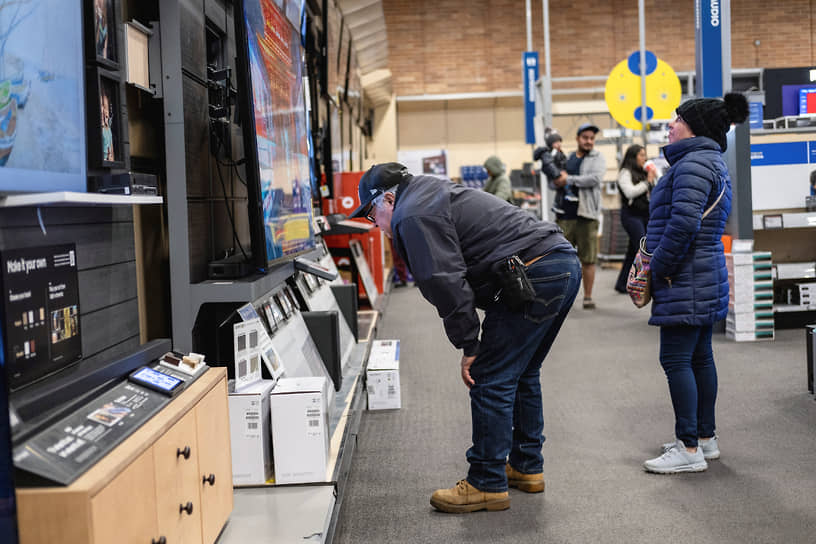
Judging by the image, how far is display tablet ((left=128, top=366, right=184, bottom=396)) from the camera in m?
1.91

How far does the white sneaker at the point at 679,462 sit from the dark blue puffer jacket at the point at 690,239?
515 mm

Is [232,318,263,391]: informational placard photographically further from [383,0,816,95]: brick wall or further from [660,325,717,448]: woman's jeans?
[383,0,816,95]: brick wall

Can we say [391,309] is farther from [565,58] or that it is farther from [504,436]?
[565,58]

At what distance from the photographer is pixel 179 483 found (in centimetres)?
184

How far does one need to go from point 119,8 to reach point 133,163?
0.50 m

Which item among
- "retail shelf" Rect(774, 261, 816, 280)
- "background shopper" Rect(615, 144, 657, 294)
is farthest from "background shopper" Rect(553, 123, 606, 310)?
"retail shelf" Rect(774, 261, 816, 280)

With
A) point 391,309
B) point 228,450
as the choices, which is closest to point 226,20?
point 228,450

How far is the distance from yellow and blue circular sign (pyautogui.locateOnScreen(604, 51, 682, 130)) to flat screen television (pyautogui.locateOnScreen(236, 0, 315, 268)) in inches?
210

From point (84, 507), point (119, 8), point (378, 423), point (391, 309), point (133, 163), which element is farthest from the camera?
point (391, 309)

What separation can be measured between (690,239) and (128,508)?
89.8 inches

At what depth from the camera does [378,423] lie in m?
3.99

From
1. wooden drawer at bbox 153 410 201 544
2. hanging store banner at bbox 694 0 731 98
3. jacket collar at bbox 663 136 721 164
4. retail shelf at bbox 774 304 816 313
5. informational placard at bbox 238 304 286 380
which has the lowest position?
retail shelf at bbox 774 304 816 313

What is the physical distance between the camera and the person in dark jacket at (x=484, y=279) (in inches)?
99.9

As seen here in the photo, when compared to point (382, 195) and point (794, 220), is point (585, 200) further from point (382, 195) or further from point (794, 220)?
Result: point (382, 195)
